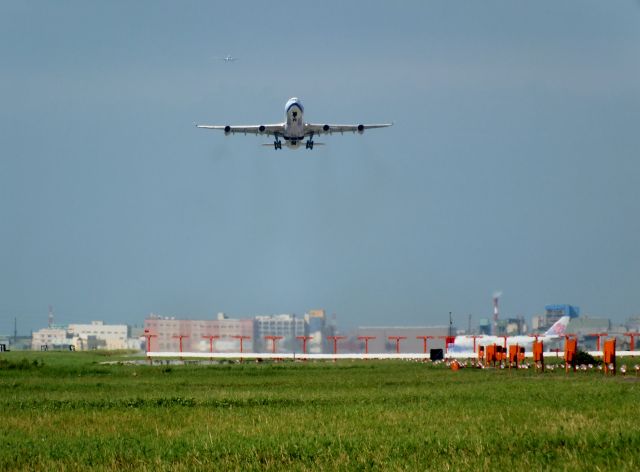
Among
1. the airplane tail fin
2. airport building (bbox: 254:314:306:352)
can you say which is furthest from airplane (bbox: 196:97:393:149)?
→ the airplane tail fin

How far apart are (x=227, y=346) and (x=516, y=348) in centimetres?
9756

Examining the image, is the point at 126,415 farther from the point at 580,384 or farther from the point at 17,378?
the point at 17,378

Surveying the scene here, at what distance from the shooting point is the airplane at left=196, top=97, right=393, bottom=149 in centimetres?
11125

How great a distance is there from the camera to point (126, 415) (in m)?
31.7

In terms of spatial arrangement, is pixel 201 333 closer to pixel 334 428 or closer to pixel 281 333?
pixel 281 333

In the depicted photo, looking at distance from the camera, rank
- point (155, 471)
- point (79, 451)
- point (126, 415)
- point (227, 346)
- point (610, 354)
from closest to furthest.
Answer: point (155, 471)
point (79, 451)
point (126, 415)
point (610, 354)
point (227, 346)

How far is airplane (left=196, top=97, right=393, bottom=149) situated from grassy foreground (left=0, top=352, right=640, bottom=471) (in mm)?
68480

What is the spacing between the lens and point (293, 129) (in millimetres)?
111625

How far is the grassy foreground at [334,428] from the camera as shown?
20.3 metres

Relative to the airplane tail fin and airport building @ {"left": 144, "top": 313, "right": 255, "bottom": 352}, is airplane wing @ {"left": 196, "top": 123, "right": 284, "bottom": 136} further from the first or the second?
the airplane tail fin

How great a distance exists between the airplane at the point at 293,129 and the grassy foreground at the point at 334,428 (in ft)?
225

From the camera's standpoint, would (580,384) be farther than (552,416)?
Yes

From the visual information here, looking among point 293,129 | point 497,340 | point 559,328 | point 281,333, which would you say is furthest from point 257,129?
point 281,333

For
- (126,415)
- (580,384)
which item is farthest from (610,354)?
(126,415)
